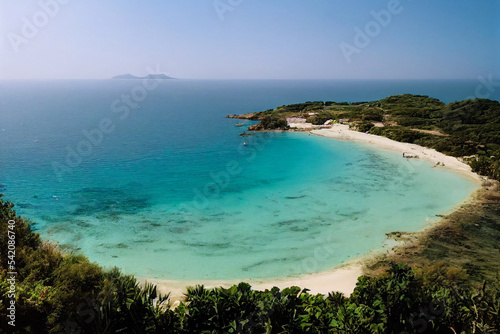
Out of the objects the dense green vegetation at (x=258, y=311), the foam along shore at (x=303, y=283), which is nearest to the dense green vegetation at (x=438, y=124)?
the foam along shore at (x=303, y=283)

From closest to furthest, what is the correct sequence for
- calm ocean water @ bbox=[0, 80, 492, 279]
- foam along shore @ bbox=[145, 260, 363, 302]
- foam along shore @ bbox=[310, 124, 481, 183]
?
foam along shore @ bbox=[145, 260, 363, 302], calm ocean water @ bbox=[0, 80, 492, 279], foam along shore @ bbox=[310, 124, 481, 183]

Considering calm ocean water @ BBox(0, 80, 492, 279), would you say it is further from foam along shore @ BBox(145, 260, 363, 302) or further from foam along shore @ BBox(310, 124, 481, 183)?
foam along shore @ BBox(310, 124, 481, 183)

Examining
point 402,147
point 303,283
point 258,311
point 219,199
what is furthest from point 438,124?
point 258,311

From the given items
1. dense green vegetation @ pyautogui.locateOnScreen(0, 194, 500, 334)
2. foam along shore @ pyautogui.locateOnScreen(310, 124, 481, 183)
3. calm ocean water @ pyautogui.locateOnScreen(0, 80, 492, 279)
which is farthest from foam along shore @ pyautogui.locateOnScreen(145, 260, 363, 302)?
foam along shore @ pyautogui.locateOnScreen(310, 124, 481, 183)

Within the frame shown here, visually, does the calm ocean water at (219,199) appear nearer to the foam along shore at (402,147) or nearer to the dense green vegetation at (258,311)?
the foam along shore at (402,147)

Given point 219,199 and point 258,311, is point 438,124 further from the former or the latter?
point 258,311

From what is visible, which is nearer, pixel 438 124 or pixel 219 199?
pixel 219 199

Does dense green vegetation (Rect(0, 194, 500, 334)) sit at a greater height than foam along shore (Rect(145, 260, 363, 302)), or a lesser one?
greater
